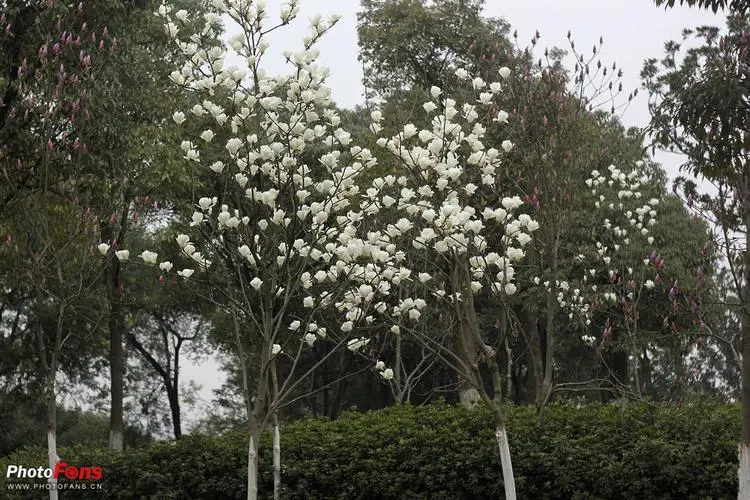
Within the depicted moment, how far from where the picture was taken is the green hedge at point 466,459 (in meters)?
9.86

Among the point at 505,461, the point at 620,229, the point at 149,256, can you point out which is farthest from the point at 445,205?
the point at 620,229

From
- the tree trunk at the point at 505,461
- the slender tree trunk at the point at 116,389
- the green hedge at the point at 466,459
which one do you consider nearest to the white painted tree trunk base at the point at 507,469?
the tree trunk at the point at 505,461

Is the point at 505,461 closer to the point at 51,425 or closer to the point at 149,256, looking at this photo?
the point at 149,256

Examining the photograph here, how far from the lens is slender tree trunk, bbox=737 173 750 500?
818 cm

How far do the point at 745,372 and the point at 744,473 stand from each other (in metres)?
0.93

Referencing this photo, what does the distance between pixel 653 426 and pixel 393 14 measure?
75.0 feet

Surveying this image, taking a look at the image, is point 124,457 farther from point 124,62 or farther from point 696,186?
point 696,186

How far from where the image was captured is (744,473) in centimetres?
816

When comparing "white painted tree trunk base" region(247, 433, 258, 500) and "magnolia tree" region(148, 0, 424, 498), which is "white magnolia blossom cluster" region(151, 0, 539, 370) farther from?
"white painted tree trunk base" region(247, 433, 258, 500)

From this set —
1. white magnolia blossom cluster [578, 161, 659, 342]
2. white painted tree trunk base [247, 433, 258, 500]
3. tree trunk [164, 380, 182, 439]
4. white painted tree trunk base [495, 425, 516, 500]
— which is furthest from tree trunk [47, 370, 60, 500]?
tree trunk [164, 380, 182, 439]

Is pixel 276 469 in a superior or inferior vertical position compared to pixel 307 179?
inferior

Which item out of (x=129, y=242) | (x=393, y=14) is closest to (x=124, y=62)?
(x=129, y=242)

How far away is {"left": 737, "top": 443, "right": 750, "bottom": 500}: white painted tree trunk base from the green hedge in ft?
4.82

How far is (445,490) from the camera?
1059 centimetres
